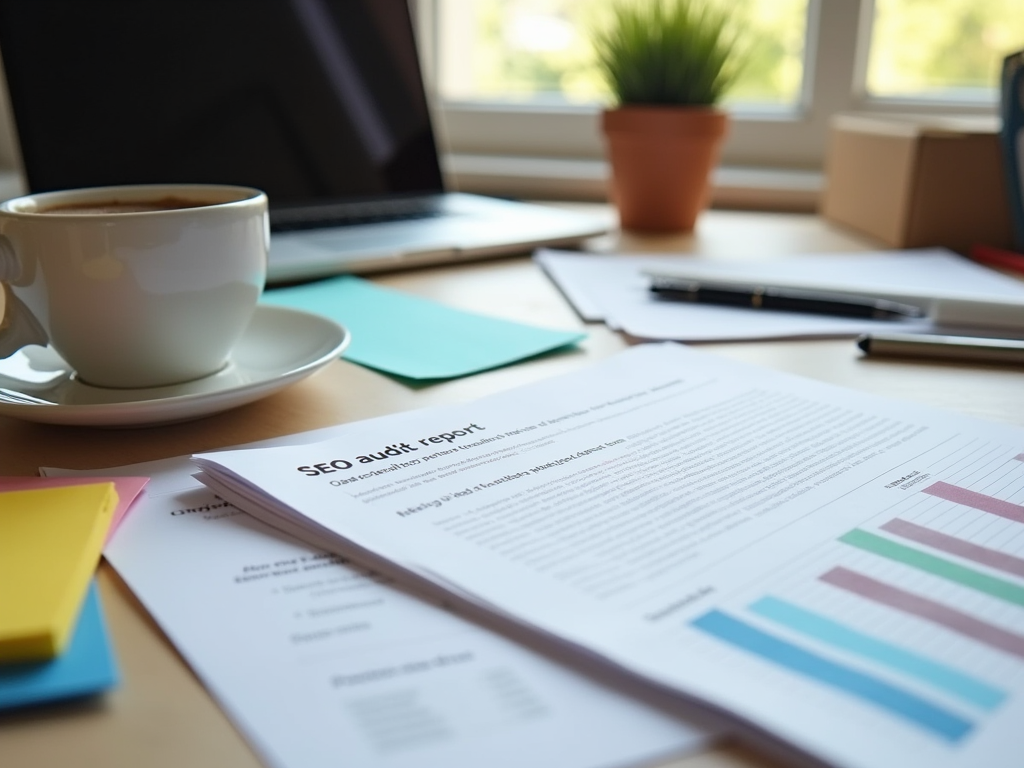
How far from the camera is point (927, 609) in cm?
29

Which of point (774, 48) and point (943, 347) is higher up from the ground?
point (774, 48)

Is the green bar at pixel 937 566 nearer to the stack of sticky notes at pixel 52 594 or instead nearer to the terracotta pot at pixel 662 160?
the stack of sticky notes at pixel 52 594

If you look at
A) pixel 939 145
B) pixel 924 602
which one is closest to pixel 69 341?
pixel 924 602

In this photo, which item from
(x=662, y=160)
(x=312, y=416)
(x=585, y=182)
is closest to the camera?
(x=312, y=416)

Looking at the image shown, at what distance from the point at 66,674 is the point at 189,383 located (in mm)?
267

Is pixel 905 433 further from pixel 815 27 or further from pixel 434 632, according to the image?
pixel 815 27

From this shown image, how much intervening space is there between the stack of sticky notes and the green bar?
25 cm

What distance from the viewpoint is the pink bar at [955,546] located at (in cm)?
32

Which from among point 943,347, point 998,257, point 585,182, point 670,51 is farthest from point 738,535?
point 585,182

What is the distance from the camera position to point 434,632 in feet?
0.96

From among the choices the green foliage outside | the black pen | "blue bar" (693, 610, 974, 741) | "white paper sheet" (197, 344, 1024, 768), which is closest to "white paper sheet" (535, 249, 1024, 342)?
the black pen

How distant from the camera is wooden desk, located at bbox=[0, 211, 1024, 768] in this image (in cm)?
25

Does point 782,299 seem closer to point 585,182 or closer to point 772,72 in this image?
point 585,182

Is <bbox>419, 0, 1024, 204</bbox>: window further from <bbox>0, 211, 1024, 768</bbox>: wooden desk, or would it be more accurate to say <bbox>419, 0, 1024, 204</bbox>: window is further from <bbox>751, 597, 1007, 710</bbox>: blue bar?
<bbox>751, 597, 1007, 710</bbox>: blue bar
